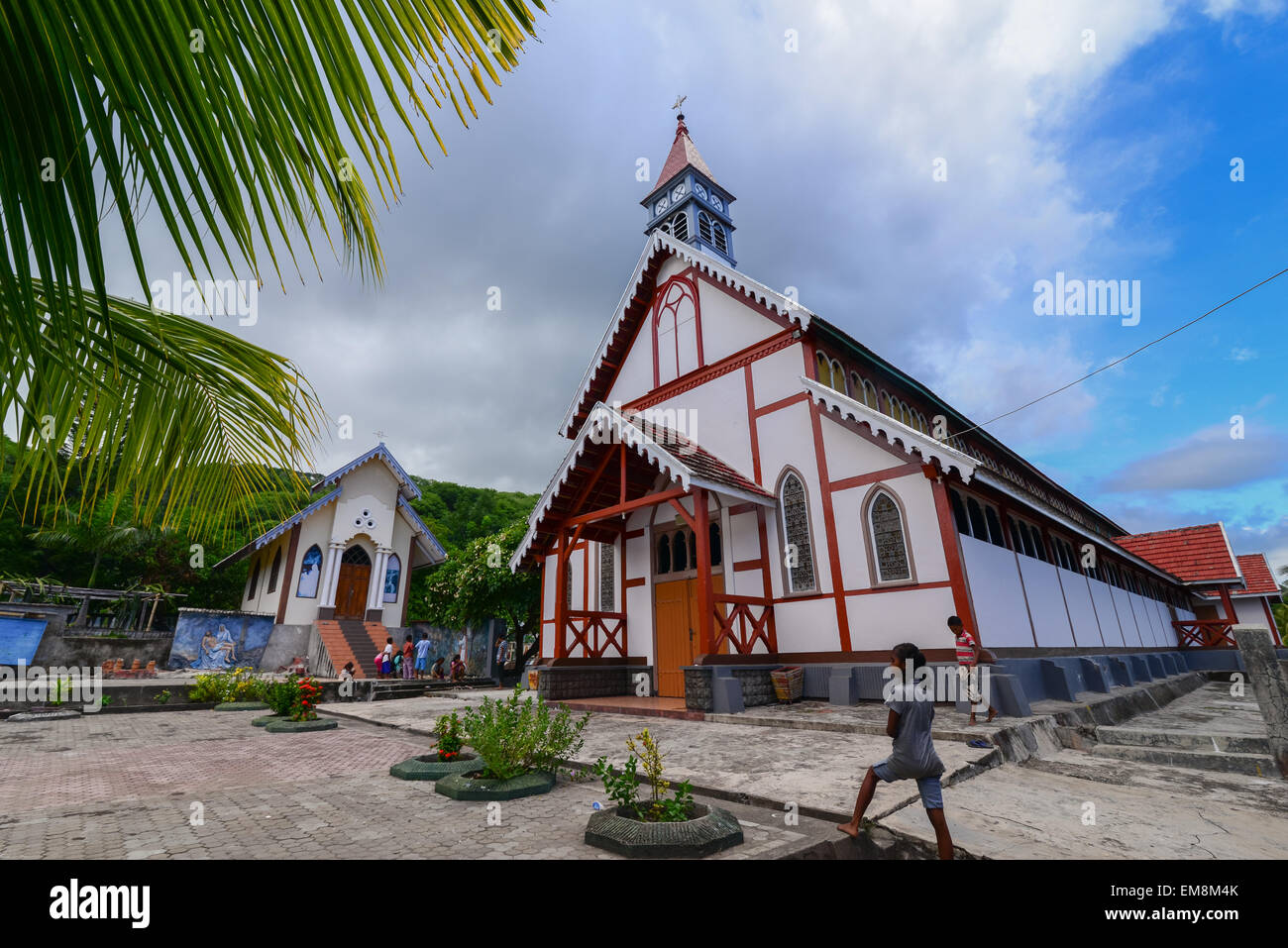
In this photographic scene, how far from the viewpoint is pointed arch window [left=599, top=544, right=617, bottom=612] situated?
608 inches

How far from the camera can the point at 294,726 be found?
10.5 m

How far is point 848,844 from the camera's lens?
162 inches

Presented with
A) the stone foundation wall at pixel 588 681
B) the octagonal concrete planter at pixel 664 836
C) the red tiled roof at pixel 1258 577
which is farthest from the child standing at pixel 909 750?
the red tiled roof at pixel 1258 577

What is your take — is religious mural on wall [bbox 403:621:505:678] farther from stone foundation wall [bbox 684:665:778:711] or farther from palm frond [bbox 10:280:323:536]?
palm frond [bbox 10:280:323:536]

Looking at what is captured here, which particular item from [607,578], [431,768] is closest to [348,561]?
[607,578]

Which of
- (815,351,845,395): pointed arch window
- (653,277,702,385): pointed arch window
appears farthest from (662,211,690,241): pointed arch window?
(815,351,845,395): pointed arch window

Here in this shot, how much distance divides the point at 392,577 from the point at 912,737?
25021 mm

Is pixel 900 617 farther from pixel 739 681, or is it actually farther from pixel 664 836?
pixel 664 836

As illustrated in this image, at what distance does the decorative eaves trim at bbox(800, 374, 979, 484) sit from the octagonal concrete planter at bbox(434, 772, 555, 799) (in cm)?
757
